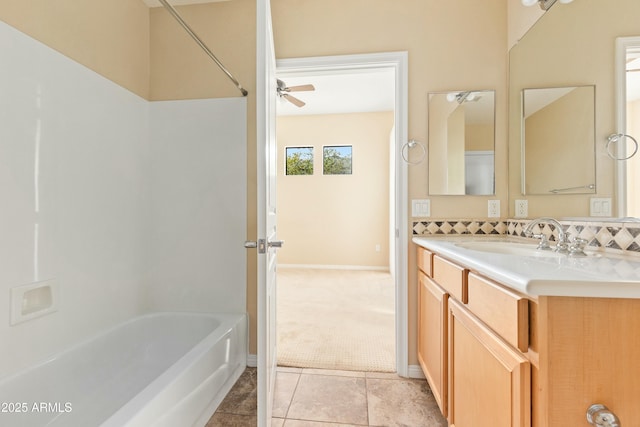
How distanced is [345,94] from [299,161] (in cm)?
157

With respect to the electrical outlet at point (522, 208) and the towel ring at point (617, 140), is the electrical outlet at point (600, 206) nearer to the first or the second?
the towel ring at point (617, 140)

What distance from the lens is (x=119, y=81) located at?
185 cm

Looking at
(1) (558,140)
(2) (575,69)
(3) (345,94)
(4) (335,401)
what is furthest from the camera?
(3) (345,94)

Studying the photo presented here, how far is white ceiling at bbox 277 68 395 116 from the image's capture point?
3607 mm

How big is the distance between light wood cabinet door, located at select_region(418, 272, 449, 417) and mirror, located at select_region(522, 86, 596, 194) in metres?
0.81

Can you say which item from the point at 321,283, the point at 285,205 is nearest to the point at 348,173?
the point at 285,205

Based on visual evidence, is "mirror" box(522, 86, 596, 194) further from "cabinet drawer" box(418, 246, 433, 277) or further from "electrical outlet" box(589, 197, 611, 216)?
"cabinet drawer" box(418, 246, 433, 277)

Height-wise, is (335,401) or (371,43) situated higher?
(371,43)

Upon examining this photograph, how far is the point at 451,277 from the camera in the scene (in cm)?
120

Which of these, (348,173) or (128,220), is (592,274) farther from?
Result: (348,173)

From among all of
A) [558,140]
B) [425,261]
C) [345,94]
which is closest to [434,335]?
[425,261]

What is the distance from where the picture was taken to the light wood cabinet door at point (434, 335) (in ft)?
4.22

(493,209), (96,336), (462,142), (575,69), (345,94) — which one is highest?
(345,94)

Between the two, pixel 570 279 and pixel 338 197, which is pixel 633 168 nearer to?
pixel 570 279
